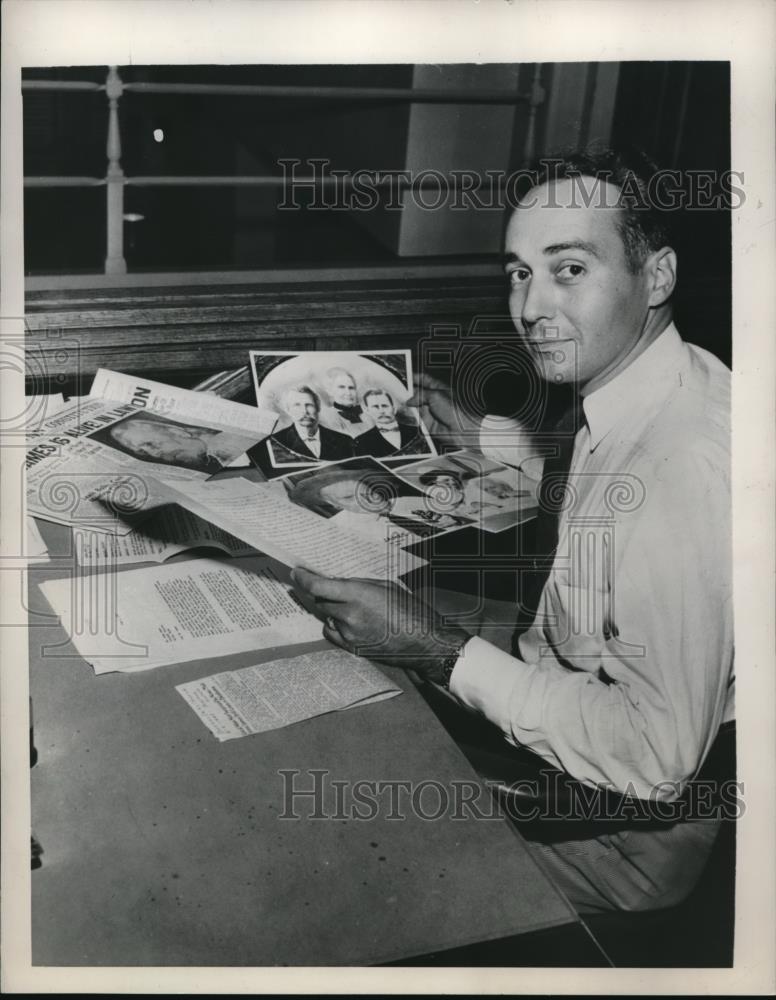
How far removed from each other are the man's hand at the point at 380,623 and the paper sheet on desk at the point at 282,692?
27mm

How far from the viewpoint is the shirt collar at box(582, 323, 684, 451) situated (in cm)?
101

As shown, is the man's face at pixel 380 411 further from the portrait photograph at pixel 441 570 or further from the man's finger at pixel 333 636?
the man's finger at pixel 333 636

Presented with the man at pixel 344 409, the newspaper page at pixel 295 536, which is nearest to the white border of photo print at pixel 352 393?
the man at pixel 344 409

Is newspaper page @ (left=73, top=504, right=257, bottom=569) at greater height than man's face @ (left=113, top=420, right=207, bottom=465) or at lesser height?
lesser

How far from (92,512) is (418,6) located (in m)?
0.67

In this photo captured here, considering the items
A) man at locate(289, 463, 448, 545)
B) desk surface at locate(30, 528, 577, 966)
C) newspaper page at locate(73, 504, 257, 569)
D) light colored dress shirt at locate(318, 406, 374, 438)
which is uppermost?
light colored dress shirt at locate(318, 406, 374, 438)

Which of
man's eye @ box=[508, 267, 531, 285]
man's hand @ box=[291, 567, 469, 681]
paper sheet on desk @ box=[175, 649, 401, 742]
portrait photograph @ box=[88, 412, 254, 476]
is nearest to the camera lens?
paper sheet on desk @ box=[175, 649, 401, 742]

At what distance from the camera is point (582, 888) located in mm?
937

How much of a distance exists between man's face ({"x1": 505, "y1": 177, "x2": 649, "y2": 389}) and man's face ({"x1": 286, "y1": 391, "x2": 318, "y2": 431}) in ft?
1.02

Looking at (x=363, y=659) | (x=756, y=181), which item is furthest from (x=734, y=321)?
(x=363, y=659)

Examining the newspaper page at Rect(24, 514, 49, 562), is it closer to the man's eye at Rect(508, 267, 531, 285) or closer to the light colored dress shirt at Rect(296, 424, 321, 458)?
the light colored dress shirt at Rect(296, 424, 321, 458)

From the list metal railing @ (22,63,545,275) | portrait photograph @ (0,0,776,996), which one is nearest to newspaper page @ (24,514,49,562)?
portrait photograph @ (0,0,776,996)

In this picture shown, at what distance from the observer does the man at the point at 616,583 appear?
950mm

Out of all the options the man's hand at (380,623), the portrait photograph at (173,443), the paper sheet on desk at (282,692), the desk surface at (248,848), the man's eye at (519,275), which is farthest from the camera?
the portrait photograph at (173,443)
